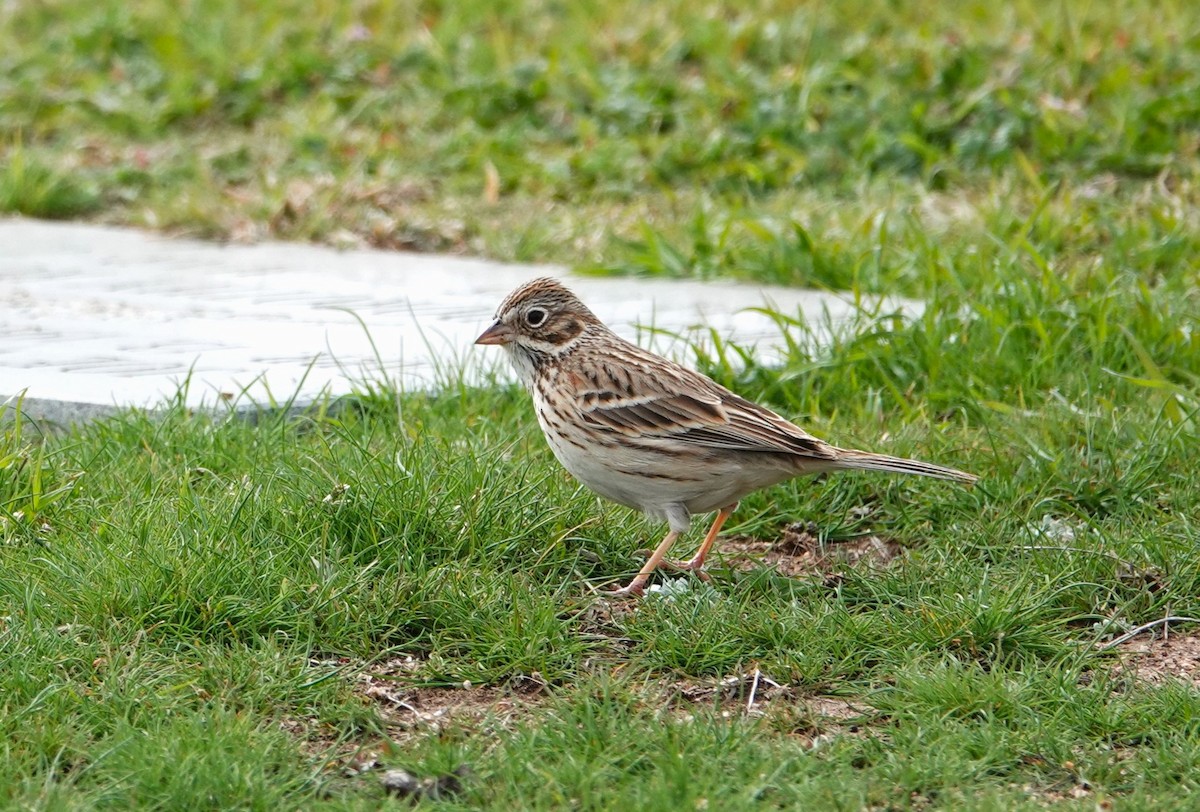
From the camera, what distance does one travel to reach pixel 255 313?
7445 mm

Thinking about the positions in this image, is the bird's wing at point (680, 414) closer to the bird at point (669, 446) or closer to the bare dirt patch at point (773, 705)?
the bird at point (669, 446)

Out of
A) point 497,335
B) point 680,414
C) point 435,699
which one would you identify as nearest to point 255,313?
point 497,335

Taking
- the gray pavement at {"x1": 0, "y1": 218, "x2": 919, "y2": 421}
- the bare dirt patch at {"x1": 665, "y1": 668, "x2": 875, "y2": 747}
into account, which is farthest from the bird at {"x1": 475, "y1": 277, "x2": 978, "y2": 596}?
the gray pavement at {"x1": 0, "y1": 218, "x2": 919, "y2": 421}

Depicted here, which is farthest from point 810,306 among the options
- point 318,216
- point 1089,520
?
point 318,216

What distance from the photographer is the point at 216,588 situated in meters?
4.37

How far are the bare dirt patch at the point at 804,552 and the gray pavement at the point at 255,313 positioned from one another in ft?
3.88

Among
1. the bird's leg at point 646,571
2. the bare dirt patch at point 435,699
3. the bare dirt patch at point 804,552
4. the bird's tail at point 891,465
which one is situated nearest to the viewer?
the bare dirt patch at point 435,699

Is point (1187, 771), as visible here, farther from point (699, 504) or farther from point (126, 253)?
point (126, 253)

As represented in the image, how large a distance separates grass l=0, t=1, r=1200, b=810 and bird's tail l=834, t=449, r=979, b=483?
0.31m

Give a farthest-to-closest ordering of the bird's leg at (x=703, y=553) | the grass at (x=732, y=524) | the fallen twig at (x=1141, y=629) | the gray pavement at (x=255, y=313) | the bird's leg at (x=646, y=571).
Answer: the gray pavement at (x=255, y=313) → the bird's leg at (x=703, y=553) → the bird's leg at (x=646, y=571) → the fallen twig at (x=1141, y=629) → the grass at (x=732, y=524)

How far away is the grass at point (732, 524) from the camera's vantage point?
3.79m

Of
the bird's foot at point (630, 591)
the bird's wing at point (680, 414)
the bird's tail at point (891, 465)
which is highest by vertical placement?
the bird's wing at point (680, 414)

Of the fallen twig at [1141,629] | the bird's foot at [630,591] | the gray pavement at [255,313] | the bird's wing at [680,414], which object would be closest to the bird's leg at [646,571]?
the bird's foot at [630,591]

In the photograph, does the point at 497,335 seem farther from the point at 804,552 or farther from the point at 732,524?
the point at 804,552
